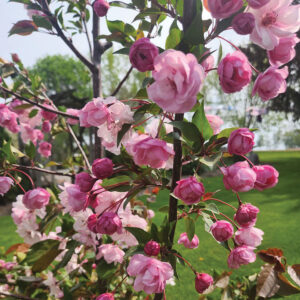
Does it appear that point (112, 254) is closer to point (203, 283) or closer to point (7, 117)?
point (203, 283)

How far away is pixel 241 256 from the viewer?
84cm

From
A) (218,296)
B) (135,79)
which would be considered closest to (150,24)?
(218,296)

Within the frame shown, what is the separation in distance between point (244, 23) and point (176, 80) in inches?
7.7

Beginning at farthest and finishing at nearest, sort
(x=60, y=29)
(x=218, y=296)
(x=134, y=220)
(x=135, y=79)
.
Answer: (x=135, y=79)
(x=218, y=296)
(x=60, y=29)
(x=134, y=220)

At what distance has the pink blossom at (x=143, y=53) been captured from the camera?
568 millimetres

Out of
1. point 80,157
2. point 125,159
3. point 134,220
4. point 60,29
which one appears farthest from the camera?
point 80,157

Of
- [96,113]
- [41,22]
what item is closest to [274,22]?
[96,113]

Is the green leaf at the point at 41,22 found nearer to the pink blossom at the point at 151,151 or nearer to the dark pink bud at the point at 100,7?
the dark pink bud at the point at 100,7

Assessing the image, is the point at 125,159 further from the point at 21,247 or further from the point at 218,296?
the point at 218,296

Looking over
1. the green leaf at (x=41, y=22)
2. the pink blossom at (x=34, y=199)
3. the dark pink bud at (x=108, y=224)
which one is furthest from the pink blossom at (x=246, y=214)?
the green leaf at (x=41, y=22)

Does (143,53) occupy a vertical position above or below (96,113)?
above

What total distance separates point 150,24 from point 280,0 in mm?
417

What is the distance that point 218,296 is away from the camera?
84.1 inches

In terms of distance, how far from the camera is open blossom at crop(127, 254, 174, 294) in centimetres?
70
